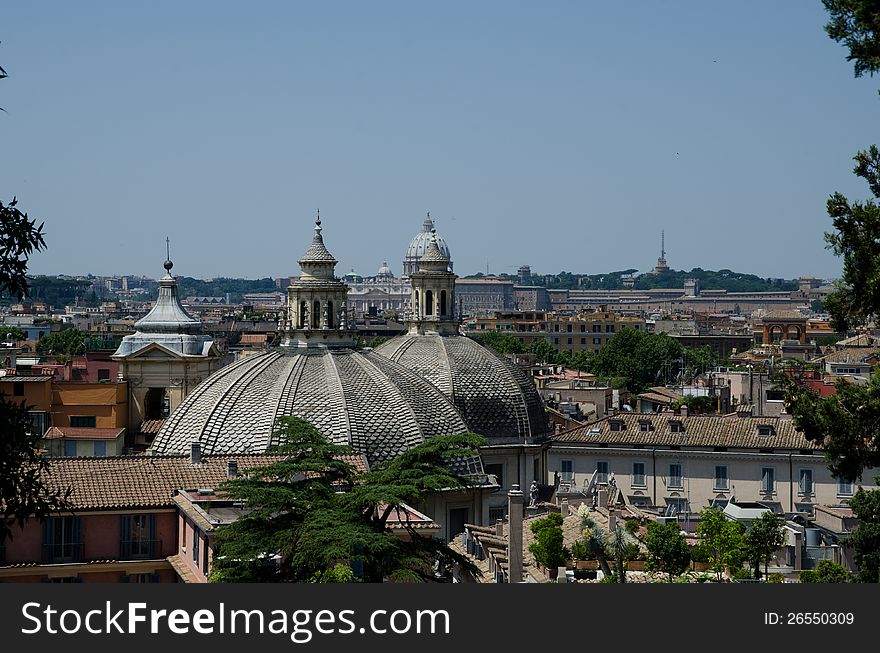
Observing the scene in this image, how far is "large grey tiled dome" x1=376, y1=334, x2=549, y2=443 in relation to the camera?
40.8 metres

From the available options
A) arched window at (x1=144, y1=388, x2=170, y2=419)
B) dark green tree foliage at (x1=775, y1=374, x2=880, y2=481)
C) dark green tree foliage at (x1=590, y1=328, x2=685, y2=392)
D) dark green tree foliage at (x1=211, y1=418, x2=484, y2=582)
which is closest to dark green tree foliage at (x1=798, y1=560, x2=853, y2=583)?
dark green tree foliage at (x1=211, y1=418, x2=484, y2=582)

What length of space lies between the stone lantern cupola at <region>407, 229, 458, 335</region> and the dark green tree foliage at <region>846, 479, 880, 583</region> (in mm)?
23985

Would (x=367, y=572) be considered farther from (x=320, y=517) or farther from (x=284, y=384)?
(x=284, y=384)

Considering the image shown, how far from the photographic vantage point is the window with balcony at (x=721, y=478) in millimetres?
41594

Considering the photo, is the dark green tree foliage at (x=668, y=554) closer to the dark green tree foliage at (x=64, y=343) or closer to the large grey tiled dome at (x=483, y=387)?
the large grey tiled dome at (x=483, y=387)

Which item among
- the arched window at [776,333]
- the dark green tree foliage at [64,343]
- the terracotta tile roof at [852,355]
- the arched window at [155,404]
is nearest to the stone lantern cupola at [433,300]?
the arched window at [155,404]

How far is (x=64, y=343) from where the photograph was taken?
320ft

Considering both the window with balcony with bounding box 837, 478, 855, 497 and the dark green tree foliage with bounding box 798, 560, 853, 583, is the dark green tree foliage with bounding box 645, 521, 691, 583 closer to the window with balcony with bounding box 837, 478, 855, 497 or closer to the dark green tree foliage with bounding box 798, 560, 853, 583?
the dark green tree foliage with bounding box 798, 560, 853, 583

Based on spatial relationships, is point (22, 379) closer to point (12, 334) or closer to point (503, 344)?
point (503, 344)

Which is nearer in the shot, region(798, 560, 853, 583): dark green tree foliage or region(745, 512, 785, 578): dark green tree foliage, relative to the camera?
region(798, 560, 853, 583): dark green tree foliage

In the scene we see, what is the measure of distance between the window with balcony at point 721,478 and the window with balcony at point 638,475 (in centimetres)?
180

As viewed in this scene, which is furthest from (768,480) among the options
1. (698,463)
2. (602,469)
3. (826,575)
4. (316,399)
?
(826,575)

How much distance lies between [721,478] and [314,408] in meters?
12.7

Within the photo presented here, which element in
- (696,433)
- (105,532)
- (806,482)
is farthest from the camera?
(696,433)
